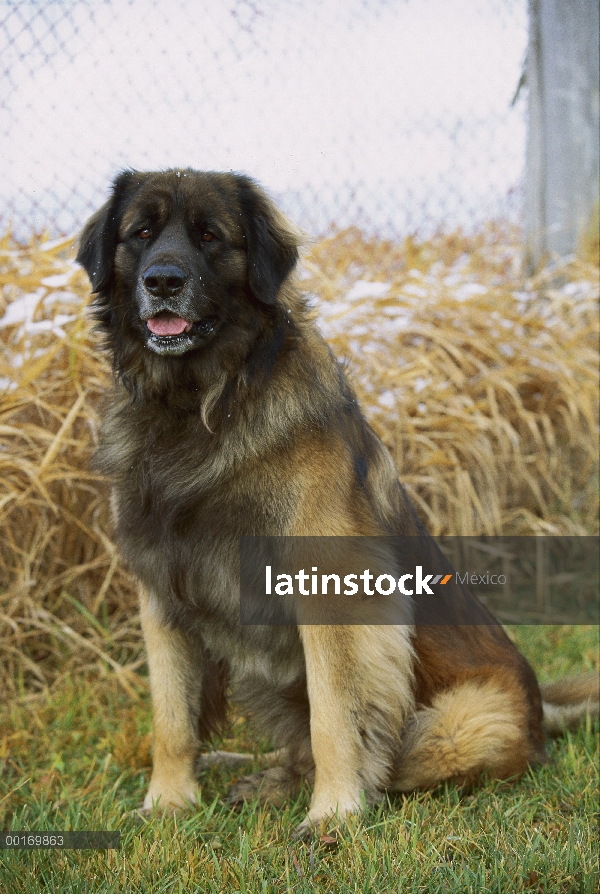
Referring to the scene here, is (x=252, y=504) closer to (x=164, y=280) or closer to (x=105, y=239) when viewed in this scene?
(x=164, y=280)

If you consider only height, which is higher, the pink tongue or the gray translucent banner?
the pink tongue

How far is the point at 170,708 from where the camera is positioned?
2.62 metres

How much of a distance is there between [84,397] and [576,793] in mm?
2655

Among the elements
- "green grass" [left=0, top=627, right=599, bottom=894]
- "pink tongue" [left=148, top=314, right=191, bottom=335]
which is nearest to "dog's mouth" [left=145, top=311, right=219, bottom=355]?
"pink tongue" [left=148, top=314, right=191, bottom=335]

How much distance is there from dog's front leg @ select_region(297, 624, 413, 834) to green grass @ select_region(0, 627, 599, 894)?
0.10m

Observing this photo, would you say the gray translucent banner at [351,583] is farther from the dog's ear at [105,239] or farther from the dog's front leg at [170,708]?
the dog's ear at [105,239]

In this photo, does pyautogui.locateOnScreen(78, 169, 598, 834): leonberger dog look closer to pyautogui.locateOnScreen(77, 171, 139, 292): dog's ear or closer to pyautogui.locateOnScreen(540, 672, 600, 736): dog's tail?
pyautogui.locateOnScreen(77, 171, 139, 292): dog's ear

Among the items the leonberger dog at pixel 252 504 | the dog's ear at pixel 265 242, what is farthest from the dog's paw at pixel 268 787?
the dog's ear at pixel 265 242

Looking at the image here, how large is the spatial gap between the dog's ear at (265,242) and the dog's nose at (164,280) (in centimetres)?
26

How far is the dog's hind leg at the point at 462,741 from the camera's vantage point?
2461 millimetres

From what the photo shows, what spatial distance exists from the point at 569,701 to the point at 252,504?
5.28 feet

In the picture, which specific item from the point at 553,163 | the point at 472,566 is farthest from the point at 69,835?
the point at 553,163

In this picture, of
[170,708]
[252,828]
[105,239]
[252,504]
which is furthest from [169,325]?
[252,828]

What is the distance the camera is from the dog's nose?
2273 mm
